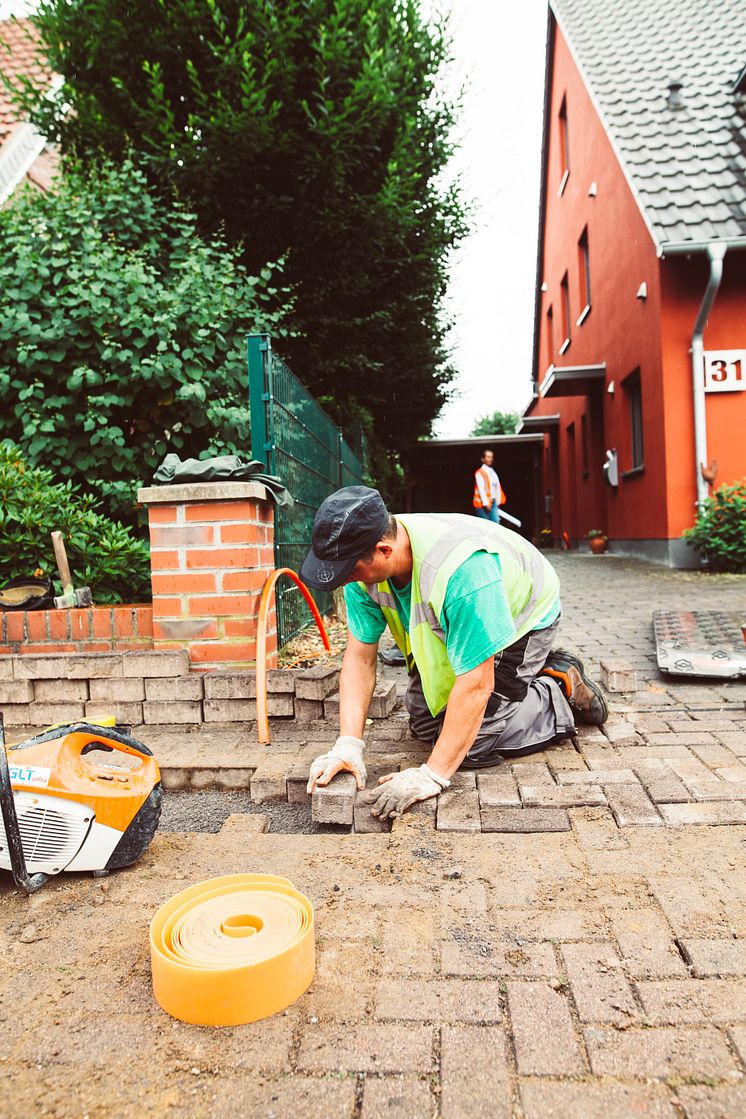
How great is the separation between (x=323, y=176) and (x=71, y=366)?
13.5 ft

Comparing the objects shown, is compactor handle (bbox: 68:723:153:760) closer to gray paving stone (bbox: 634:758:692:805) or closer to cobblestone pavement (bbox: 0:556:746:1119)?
cobblestone pavement (bbox: 0:556:746:1119)

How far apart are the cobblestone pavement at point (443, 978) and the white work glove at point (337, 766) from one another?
0.19 m

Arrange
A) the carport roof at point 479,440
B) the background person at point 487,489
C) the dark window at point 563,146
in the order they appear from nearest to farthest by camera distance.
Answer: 1. the background person at point 487,489
2. the dark window at point 563,146
3. the carport roof at point 479,440

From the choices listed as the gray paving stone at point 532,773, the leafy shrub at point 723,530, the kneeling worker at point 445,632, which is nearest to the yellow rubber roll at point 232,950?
the kneeling worker at point 445,632

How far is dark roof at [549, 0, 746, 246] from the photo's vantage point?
875 cm

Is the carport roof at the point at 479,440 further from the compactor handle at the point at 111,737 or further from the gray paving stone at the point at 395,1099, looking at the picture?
the gray paving stone at the point at 395,1099

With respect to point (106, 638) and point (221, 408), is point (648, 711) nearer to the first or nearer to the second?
point (106, 638)

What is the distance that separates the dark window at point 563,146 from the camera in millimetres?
16000

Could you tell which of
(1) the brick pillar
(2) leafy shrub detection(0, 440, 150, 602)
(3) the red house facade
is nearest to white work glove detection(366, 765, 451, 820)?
(1) the brick pillar

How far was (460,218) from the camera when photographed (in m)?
10.4

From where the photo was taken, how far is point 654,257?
30.4 ft

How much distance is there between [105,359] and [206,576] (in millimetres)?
2082

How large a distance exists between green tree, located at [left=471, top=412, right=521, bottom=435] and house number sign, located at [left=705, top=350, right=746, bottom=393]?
37685 millimetres

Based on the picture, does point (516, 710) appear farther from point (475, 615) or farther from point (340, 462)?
point (340, 462)
